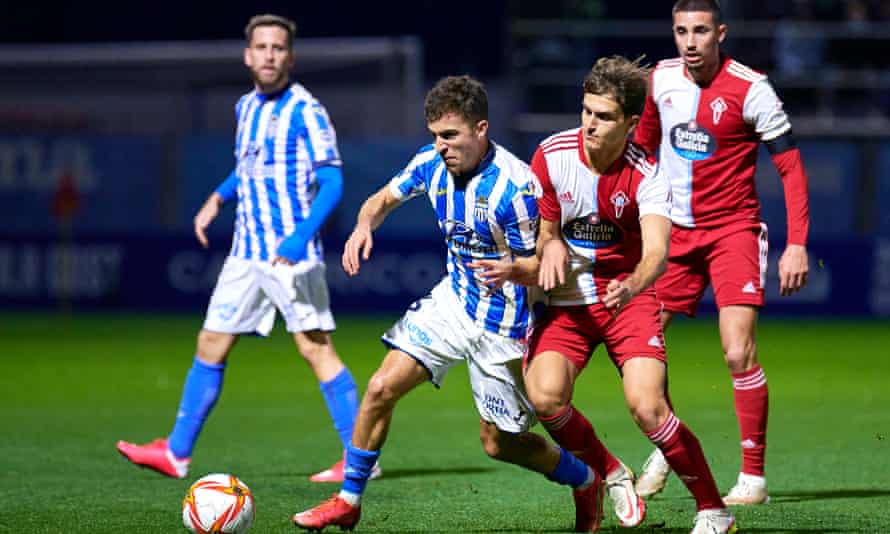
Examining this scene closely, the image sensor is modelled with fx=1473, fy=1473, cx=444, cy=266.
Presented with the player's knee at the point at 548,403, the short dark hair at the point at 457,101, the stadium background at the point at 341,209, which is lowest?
the stadium background at the point at 341,209

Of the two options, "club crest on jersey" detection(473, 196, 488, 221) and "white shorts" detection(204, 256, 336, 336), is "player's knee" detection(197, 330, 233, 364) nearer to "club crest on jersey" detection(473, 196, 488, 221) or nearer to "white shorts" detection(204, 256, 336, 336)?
"white shorts" detection(204, 256, 336, 336)

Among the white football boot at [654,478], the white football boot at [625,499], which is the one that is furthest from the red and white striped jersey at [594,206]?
the white football boot at [654,478]

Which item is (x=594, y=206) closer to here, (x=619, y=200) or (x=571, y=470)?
(x=619, y=200)

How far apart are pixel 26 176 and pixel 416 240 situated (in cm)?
506

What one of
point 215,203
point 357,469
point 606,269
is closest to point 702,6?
point 606,269

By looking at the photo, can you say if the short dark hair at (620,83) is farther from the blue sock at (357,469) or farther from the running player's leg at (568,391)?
the blue sock at (357,469)

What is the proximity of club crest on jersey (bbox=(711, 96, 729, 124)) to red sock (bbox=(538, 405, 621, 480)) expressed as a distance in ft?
5.06

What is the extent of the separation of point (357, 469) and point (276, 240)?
1984 mm

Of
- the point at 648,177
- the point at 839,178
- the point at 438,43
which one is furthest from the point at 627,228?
the point at 438,43

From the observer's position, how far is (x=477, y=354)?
5.44 m

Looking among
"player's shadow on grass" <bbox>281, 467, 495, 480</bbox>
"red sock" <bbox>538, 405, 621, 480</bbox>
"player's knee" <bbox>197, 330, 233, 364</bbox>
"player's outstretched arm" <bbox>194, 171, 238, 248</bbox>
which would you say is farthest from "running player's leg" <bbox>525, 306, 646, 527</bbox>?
"player's outstretched arm" <bbox>194, 171, 238, 248</bbox>

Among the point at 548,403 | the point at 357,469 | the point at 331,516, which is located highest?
the point at 548,403

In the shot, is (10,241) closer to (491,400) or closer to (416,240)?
(416,240)

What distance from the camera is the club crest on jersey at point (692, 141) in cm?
632
